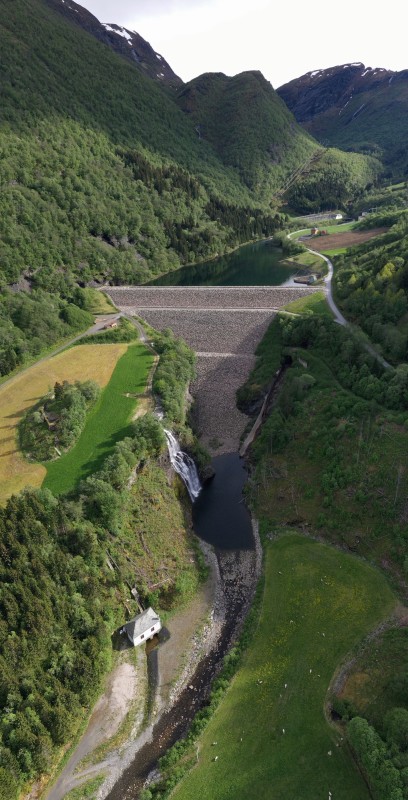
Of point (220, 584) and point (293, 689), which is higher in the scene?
point (220, 584)

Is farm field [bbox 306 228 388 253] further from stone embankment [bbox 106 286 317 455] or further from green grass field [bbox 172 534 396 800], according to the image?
green grass field [bbox 172 534 396 800]

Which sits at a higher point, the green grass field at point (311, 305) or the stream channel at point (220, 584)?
the green grass field at point (311, 305)

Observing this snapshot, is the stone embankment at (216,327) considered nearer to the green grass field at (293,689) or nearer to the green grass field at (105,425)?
the green grass field at (105,425)

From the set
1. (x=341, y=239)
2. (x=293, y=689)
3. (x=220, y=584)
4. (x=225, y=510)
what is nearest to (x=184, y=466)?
(x=225, y=510)

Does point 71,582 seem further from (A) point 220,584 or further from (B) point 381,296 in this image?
(B) point 381,296

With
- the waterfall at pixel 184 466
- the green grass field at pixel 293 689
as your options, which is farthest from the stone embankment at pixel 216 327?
the green grass field at pixel 293 689
